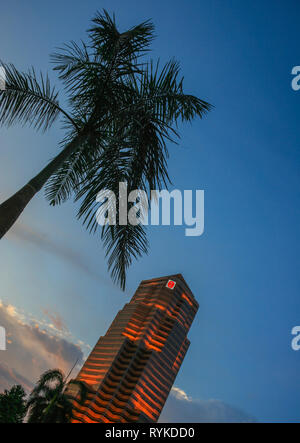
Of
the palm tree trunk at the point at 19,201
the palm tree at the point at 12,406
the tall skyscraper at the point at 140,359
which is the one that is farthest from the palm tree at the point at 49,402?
the tall skyscraper at the point at 140,359

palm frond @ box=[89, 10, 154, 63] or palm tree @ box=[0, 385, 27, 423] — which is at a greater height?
palm frond @ box=[89, 10, 154, 63]

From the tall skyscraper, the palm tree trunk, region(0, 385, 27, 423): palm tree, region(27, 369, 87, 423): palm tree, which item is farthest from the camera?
the tall skyscraper

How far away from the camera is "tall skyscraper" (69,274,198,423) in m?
78.8

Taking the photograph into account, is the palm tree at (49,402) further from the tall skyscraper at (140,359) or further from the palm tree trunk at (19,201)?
the tall skyscraper at (140,359)

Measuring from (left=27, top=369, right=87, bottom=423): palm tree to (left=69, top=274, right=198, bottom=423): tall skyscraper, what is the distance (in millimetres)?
55829

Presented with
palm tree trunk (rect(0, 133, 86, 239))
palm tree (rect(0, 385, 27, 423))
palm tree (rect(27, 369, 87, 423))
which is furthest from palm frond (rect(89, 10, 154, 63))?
palm tree (rect(0, 385, 27, 423))

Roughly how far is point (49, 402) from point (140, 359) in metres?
74.9

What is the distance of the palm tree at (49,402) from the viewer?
20359mm

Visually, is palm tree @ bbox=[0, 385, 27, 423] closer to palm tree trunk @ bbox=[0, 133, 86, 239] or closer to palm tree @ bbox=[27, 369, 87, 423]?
palm tree @ bbox=[27, 369, 87, 423]

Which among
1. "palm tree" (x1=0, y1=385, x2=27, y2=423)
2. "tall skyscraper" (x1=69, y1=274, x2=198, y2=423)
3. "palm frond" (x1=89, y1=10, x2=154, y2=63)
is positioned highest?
"tall skyscraper" (x1=69, y1=274, x2=198, y2=423)

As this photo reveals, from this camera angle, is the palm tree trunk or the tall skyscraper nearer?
the palm tree trunk

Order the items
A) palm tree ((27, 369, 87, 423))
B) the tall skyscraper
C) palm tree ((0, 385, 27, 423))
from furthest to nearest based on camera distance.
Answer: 1. the tall skyscraper
2. palm tree ((0, 385, 27, 423))
3. palm tree ((27, 369, 87, 423))

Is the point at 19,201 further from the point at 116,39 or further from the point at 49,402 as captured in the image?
the point at 49,402

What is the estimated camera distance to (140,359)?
295 feet
